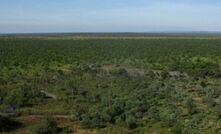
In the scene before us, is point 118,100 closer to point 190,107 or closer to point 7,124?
point 190,107

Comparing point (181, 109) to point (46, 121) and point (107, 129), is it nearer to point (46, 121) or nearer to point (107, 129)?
point (107, 129)

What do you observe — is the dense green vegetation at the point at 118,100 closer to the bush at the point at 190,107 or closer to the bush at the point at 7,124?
the bush at the point at 190,107

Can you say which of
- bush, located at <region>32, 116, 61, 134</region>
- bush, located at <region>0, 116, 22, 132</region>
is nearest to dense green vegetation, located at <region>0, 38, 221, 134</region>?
bush, located at <region>32, 116, 61, 134</region>

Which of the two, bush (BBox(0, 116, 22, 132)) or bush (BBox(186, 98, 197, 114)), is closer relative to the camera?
bush (BBox(0, 116, 22, 132))

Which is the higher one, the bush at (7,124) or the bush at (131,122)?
the bush at (131,122)

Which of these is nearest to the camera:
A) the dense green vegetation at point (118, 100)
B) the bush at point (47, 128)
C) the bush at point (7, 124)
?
the bush at point (47, 128)

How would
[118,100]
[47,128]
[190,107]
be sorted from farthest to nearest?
1. [118,100]
2. [190,107]
3. [47,128]

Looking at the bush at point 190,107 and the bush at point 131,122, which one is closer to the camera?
the bush at point 131,122

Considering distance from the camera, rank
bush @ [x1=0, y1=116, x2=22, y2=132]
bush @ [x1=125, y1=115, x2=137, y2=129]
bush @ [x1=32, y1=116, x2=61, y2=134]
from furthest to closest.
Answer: bush @ [x1=125, y1=115, x2=137, y2=129] < bush @ [x1=0, y1=116, x2=22, y2=132] < bush @ [x1=32, y1=116, x2=61, y2=134]

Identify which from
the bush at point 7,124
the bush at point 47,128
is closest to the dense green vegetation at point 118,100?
the bush at point 47,128

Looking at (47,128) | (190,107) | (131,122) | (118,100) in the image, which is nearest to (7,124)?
(47,128)

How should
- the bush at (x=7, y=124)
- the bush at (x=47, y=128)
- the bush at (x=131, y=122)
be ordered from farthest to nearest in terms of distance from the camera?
the bush at (x=131, y=122), the bush at (x=7, y=124), the bush at (x=47, y=128)

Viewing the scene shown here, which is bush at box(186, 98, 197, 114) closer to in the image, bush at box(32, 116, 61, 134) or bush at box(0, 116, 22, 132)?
bush at box(32, 116, 61, 134)

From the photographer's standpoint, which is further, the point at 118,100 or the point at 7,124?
the point at 118,100
